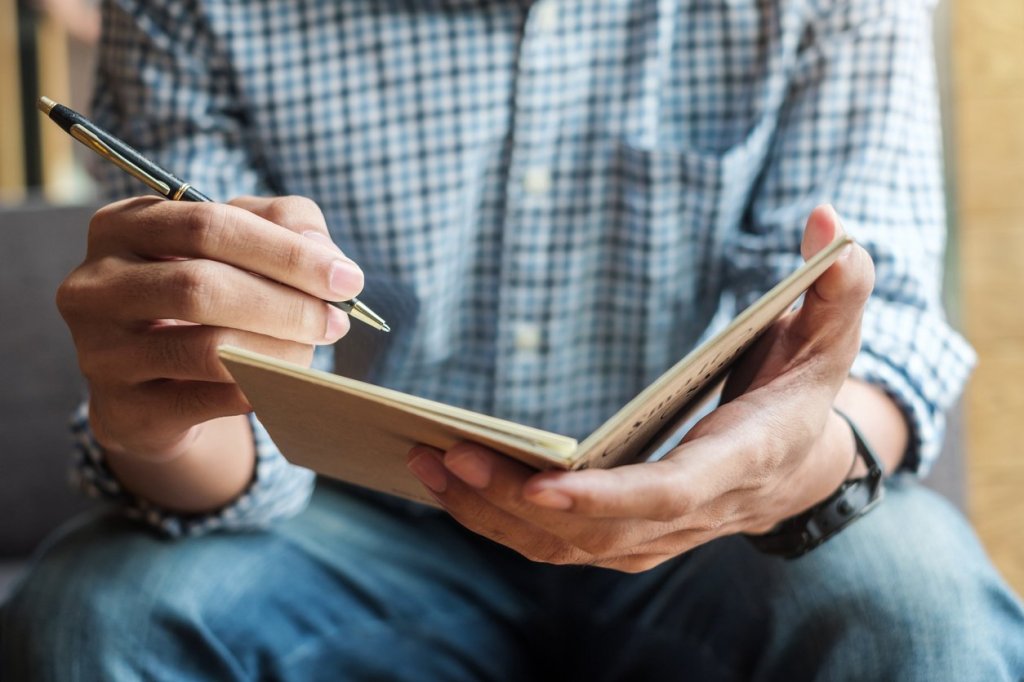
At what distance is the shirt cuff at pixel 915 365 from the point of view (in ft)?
2.28

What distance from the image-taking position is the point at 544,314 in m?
0.83

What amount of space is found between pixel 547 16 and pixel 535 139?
0.10m

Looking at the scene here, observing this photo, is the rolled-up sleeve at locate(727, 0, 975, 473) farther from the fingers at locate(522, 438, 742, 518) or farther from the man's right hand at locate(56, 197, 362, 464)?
the man's right hand at locate(56, 197, 362, 464)

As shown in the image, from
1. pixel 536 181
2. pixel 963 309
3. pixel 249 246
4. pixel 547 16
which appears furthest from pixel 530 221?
pixel 963 309

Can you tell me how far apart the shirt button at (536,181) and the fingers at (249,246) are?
0.35 meters

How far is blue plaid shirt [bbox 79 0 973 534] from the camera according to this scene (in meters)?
0.78

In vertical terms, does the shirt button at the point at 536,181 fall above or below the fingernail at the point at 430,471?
above

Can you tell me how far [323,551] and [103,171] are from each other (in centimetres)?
39

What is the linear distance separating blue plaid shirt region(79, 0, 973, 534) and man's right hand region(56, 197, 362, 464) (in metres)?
0.24

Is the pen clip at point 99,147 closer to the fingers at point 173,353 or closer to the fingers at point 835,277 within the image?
the fingers at point 173,353

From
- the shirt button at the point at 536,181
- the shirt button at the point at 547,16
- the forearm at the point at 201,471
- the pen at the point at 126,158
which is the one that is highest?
the shirt button at the point at 547,16

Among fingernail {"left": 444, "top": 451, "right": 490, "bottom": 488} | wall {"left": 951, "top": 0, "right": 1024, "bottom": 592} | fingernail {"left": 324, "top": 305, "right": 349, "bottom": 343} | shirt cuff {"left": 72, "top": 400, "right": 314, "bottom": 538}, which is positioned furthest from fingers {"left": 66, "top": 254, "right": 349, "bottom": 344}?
wall {"left": 951, "top": 0, "right": 1024, "bottom": 592}

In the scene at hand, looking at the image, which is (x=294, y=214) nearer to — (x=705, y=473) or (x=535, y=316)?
(x=705, y=473)

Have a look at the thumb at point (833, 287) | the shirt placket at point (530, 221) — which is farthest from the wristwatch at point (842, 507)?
the shirt placket at point (530, 221)
